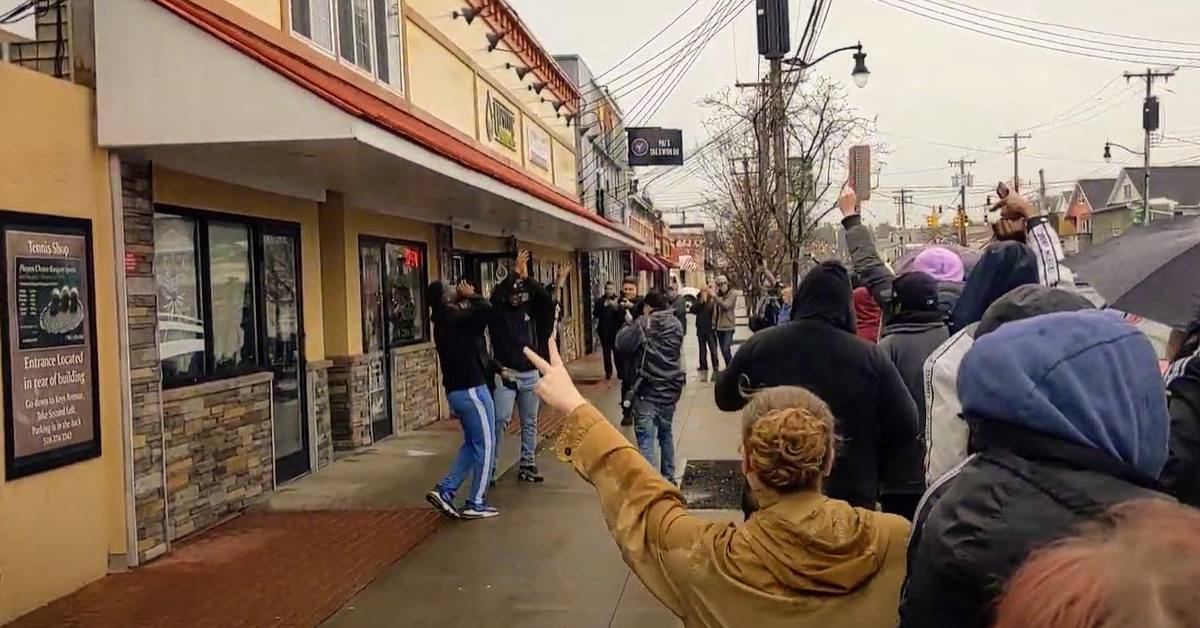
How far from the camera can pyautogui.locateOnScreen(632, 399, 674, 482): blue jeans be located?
819 cm

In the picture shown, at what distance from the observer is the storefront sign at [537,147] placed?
19219mm

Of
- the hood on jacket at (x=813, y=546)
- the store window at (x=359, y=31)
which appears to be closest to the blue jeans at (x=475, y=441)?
the store window at (x=359, y=31)

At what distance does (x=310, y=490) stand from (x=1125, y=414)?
851 centimetres

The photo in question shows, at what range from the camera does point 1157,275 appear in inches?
149

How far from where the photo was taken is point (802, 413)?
2451 mm

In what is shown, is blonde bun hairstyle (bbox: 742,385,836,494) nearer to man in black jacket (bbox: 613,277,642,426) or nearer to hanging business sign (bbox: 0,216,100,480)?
hanging business sign (bbox: 0,216,100,480)

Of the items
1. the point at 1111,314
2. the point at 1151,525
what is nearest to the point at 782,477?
the point at 1111,314

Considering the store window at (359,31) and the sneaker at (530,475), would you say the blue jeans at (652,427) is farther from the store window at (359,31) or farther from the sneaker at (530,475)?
the store window at (359,31)

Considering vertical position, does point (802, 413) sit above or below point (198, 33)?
below

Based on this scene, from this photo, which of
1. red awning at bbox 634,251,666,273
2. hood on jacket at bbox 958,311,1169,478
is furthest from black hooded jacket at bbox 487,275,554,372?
red awning at bbox 634,251,666,273

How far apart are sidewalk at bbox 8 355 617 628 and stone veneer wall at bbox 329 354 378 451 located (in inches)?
20.7

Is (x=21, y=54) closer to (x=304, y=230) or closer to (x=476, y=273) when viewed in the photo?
(x=304, y=230)

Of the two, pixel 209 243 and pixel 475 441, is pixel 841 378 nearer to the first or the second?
pixel 475 441

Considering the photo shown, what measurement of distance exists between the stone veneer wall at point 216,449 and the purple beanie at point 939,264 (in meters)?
5.25
